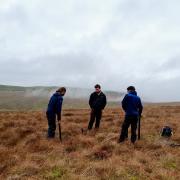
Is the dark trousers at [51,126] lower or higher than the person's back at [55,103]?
lower

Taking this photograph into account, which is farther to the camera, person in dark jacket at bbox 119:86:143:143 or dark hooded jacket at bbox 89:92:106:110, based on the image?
dark hooded jacket at bbox 89:92:106:110

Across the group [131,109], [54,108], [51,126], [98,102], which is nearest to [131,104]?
[131,109]

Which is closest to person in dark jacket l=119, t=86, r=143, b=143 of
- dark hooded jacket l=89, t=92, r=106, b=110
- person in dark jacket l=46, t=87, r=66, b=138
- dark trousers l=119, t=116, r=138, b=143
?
dark trousers l=119, t=116, r=138, b=143

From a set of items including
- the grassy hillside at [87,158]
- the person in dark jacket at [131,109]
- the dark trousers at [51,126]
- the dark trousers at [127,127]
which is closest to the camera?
the grassy hillside at [87,158]

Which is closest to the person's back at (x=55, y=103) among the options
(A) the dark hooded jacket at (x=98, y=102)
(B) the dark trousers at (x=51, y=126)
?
(B) the dark trousers at (x=51, y=126)

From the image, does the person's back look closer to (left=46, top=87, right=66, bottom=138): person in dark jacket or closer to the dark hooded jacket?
(left=46, top=87, right=66, bottom=138): person in dark jacket

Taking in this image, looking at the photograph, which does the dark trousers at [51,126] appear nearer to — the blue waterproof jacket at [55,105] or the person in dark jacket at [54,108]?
the person in dark jacket at [54,108]

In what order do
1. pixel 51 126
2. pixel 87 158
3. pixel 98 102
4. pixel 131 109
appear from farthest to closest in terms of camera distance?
1. pixel 98 102
2. pixel 51 126
3. pixel 131 109
4. pixel 87 158

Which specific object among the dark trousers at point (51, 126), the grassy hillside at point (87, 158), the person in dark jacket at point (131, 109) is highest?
the person in dark jacket at point (131, 109)

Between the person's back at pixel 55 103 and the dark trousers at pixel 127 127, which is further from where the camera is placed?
the person's back at pixel 55 103

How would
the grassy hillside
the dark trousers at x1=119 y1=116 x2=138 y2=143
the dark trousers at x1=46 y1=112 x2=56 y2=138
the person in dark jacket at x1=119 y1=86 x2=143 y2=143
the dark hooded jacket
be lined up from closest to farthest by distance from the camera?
the grassy hillside < the dark trousers at x1=119 y1=116 x2=138 y2=143 < the person in dark jacket at x1=119 y1=86 x2=143 y2=143 < the dark trousers at x1=46 y1=112 x2=56 y2=138 < the dark hooded jacket

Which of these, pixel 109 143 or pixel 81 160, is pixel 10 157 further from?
pixel 109 143

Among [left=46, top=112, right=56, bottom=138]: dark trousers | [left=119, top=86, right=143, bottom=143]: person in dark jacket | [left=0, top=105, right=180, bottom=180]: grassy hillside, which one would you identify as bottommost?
[left=0, top=105, right=180, bottom=180]: grassy hillside

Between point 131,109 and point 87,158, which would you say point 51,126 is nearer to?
point 131,109
